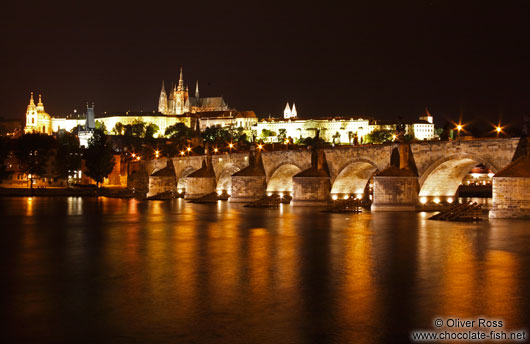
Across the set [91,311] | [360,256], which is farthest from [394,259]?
[91,311]

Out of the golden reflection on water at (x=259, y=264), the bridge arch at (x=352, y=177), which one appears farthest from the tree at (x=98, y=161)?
the golden reflection on water at (x=259, y=264)

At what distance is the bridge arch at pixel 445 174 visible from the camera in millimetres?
36053

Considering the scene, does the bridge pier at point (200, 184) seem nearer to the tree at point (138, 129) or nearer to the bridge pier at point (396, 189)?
the bridge pier at point (396, 189)

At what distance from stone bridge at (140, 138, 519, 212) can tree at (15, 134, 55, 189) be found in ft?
101

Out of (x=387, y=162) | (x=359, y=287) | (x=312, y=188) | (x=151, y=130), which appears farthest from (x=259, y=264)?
(x=151, y=130)

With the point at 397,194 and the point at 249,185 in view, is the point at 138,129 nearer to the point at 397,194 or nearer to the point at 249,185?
the point at 249,185

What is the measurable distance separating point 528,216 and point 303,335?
71.6 feet

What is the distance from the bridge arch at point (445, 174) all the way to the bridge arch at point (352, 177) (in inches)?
235

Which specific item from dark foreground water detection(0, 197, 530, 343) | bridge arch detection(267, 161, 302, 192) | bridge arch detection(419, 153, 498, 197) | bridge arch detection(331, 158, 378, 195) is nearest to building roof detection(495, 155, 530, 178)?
dark foreground water detection(0, 197, 530, 343)

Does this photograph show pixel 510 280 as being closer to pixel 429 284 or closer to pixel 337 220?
pixel 429 284

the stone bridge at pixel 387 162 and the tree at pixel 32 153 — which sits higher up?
the tree at pixel 32 153

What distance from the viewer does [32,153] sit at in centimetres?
8281

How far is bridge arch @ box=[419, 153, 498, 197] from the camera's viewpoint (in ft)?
118

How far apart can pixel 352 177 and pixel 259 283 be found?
32.5 metres
